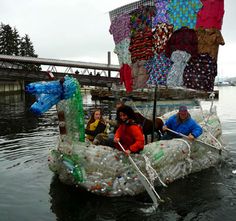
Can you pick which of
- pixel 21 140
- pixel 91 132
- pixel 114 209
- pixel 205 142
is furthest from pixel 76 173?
pixel 21 140

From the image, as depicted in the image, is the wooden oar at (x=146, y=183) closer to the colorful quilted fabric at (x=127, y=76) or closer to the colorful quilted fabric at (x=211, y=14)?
the colorful quilted fabric at (x=127, y=76)

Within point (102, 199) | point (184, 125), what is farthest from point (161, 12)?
point (102, 199)

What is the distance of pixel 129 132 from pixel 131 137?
11 cm

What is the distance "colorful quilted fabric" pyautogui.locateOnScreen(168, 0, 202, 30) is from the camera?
712 centimetres

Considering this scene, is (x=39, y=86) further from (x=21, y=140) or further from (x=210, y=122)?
(x=21, y=140)

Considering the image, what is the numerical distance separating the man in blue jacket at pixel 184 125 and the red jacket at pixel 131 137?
1.72 meters

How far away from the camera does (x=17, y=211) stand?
5742mm

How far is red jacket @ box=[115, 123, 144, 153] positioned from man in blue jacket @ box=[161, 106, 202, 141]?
172cm

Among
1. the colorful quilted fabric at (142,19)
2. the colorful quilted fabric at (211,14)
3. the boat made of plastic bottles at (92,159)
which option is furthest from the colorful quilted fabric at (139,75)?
the boat made of plastic bottles at (92,159)

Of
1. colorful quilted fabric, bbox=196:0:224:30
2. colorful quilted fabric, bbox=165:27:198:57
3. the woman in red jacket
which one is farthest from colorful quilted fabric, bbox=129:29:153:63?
the woman in red jacket

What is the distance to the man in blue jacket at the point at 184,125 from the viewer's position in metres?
7.54

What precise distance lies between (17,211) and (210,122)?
5883 mm

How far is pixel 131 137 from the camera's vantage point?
20.7 ft

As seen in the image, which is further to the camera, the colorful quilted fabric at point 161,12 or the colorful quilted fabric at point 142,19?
the colorful quilted fabric at point 142,19
